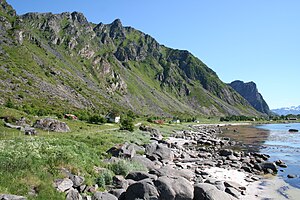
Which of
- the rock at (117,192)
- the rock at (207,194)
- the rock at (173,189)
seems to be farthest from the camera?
the rock at (117,192)

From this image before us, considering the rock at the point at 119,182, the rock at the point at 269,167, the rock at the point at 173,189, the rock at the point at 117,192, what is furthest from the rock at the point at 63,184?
the rock at the point at 269,167

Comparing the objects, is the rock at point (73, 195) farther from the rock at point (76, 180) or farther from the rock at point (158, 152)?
the rock at point (158, 152)

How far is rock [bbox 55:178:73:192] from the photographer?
16925mm

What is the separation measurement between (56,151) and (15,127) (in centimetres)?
2817

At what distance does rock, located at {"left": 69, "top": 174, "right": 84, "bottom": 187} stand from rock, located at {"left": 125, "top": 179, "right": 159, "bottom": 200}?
11.4 feet

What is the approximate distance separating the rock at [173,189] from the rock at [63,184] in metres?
5.88

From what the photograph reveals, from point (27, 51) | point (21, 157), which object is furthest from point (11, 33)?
point (21, 157)

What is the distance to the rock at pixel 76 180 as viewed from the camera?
18.6 m

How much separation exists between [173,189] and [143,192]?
207cm

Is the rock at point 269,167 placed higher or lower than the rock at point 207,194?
lower

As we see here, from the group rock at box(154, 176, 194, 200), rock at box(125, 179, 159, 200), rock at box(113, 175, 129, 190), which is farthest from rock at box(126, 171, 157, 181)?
rock at box(125, 179, 159, 200)

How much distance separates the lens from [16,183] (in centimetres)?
1529

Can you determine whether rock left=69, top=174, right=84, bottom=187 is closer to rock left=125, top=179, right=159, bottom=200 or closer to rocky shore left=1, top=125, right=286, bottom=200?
rocky shore left=1, top=125, right=286, bottom=200

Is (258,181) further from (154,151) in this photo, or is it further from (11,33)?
(11,33)
